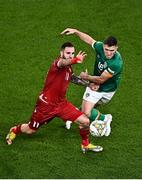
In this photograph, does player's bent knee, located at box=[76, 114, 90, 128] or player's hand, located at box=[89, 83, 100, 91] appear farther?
player's hand, located at box=[89, 83, 100, 91]

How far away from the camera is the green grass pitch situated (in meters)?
9.75

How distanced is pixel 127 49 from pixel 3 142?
479cm

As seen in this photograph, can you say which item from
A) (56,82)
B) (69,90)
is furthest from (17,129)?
(69,90)

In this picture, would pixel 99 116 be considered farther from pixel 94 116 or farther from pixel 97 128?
pixel 97 128

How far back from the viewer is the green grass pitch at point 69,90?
975cm

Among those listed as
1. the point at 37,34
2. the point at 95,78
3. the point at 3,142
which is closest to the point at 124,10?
the point at 37,34

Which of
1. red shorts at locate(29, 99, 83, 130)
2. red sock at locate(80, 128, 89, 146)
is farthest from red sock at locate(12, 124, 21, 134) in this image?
red sock at locate(80, 128, 89, 146)

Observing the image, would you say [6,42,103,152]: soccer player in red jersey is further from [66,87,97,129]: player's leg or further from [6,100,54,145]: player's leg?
[66,87,97,129]: player's leg

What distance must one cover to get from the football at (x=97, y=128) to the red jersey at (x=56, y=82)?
81cm

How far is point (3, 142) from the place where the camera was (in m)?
10.3

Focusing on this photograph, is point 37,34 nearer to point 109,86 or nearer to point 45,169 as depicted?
point 109,86

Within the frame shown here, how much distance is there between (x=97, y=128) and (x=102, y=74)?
969mm

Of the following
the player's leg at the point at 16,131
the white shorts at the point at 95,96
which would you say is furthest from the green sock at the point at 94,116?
the player's leg at the point at 16,131

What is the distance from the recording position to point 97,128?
10.4 meters
